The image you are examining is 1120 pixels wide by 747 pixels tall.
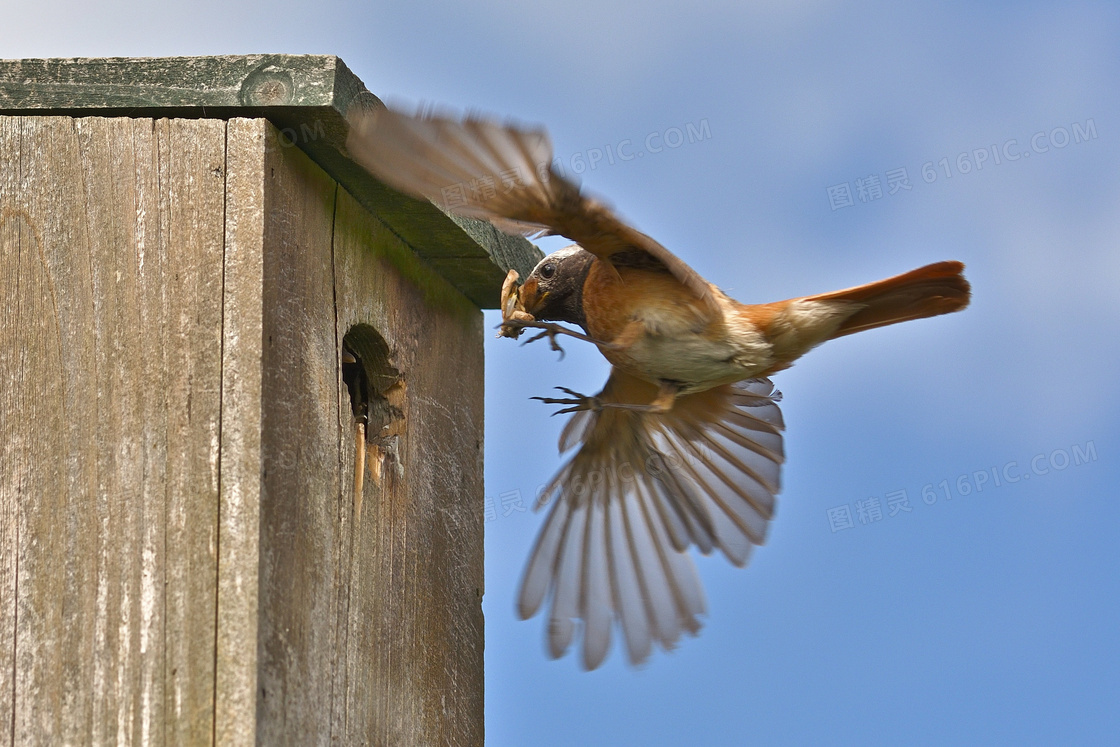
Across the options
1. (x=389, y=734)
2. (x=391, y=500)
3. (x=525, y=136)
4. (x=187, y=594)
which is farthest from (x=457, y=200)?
(x=389, y=734)

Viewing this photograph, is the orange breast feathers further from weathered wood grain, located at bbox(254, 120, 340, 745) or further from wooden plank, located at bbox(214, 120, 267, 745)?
wooden plank, located at bbox(214, 120, 267, 745)

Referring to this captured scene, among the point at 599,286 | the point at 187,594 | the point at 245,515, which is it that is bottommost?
the point at 187,594

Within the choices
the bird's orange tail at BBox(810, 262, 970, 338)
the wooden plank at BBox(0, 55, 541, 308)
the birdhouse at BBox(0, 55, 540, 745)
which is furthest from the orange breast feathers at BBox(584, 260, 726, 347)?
the wooden plank at BBox(0, 55, 541, 308)

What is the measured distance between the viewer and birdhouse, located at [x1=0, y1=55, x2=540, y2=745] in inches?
94.3

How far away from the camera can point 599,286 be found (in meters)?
3.42

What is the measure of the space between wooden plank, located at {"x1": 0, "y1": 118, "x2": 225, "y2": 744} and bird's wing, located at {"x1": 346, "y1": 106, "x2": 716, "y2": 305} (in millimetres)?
365

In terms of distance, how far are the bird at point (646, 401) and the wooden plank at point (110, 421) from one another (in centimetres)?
46

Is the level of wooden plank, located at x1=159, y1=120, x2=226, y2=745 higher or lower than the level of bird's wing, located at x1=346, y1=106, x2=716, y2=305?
lower

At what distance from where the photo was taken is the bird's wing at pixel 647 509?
12.1 feet

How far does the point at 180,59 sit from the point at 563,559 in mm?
1862

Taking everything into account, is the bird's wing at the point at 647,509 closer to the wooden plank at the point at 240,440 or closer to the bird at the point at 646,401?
the bird at the point at 646,401

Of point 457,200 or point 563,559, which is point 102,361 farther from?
point 563,559

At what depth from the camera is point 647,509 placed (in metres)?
3.97

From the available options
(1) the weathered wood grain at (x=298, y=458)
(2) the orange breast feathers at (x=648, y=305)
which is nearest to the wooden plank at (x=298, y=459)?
(1) the weathered wood grain at (x=298, y=458)
